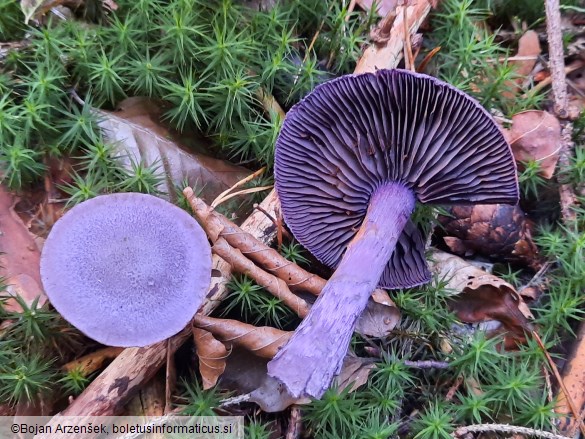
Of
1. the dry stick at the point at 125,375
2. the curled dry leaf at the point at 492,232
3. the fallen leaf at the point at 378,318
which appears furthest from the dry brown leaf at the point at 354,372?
the curled dry leaf at the point at 492,232

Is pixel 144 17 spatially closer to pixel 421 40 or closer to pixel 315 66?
pixel 315 66

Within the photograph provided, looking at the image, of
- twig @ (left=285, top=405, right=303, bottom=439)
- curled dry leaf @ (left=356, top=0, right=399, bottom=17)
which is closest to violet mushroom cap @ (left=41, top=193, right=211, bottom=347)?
twig @ (left=285, top=405, right=303, bottom=439)

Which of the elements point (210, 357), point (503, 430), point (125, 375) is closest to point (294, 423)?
point (210, 357)

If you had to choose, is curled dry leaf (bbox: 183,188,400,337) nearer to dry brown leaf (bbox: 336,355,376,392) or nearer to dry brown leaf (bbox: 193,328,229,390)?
dry brown leaf (bbox: 336,355,376,392)

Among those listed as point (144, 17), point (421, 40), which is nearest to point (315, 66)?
point (421, 40)

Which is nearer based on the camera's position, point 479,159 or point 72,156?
point 479,159

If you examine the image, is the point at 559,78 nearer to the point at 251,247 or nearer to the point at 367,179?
the point at 367,179
